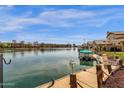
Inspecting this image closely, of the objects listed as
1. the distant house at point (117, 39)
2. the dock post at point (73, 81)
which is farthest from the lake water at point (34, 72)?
the distant house at point (117, 39)

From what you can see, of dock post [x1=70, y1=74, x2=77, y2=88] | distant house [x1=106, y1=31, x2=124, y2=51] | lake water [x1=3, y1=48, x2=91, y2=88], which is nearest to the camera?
dock post [x1=70, y1=74, x2=77, y2=88]

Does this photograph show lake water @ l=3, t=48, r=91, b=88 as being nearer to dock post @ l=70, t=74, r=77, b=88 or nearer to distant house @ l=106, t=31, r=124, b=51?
dock post @ l=70, t=74, r=77, b=88

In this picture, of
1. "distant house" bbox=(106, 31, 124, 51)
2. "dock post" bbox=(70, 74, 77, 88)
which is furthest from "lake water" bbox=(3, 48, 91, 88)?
"distant house" bbox=(106, 31, 124, 51)

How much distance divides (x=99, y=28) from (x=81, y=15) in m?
0.63

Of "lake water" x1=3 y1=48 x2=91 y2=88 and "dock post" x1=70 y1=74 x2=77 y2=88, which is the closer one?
"dock post" x1=70 y1=74 x2=77 y2=88

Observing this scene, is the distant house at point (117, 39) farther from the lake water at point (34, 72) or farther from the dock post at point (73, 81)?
the lake water at point (34, 72)

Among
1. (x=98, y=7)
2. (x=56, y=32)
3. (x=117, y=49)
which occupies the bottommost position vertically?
(x=117, y=49)

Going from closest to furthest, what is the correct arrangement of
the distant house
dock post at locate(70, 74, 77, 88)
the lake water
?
→ dock post at locate(70, 74, 77, 88), the distant house, the lake water

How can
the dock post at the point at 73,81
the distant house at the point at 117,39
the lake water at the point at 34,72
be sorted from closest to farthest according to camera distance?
the dock post at the point at 73,81
the distant house at the point at 117,39
the lake water at the point at 34,72

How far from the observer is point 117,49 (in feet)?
26.3

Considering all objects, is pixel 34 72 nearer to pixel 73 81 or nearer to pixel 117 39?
pixel 117 39
